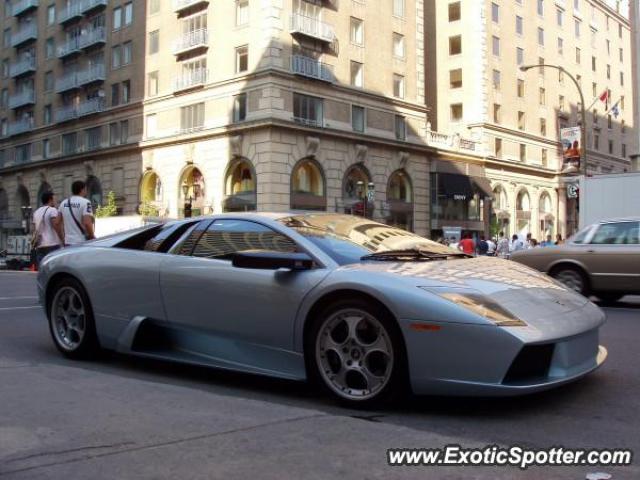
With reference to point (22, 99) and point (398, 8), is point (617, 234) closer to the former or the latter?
point (398, 8)

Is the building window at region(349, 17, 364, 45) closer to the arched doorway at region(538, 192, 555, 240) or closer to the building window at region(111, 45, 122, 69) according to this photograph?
the building window at region(111, 45, 122, 69)

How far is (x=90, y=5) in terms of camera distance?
45188mm

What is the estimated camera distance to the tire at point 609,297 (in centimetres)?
1126

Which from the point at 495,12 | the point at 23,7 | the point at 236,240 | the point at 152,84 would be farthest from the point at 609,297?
the point at 23,7

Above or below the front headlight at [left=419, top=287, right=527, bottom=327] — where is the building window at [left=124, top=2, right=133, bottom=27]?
above

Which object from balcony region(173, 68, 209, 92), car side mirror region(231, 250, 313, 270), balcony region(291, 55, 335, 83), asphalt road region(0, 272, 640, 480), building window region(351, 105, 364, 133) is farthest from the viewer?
building window region(351, 105, 364, 133)

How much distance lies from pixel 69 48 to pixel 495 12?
30243mm

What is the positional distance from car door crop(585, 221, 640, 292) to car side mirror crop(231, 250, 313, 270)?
8040mm

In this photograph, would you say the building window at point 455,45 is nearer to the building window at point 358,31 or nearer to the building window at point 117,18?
the building window at point 358,31

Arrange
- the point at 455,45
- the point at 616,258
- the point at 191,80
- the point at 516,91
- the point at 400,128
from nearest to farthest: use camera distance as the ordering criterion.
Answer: the point at 616,258
the point at 191,80
the point at 400,128
the point at 455,45
the point at 516,91

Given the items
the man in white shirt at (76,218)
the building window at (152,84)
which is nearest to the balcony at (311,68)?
the building window at (152,84)

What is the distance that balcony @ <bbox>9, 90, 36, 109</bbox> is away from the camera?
51125 mm

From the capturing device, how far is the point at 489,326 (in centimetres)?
374

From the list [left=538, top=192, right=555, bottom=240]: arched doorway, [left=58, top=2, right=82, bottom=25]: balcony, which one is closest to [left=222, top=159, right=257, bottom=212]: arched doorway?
[left=58, top=2, right=82, bottom=25]: balcony
